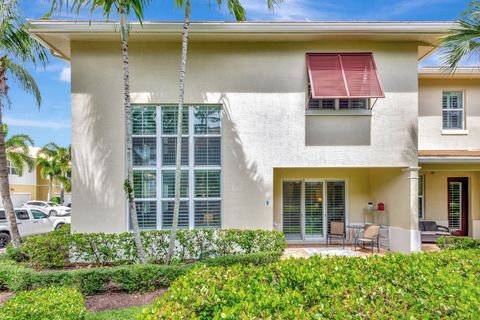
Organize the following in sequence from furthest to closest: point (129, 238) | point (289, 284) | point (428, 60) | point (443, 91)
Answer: point (443, 91)
point (428, 60)
point (129, 238)
point (289, 284)

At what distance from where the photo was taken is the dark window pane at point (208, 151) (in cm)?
1110

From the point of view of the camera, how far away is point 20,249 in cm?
996

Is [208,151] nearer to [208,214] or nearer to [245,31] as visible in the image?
[208,214]

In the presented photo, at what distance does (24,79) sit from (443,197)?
1941cm

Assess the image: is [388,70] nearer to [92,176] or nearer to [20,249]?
[92,176]

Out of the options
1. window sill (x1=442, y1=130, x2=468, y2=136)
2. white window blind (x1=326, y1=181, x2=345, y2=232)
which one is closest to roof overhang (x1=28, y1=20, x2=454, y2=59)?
window sill (x1=442, y1=130, x2=468, y2=136)

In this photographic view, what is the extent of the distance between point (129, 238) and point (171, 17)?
7.43 m

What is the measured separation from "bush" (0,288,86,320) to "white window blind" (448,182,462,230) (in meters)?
15.8

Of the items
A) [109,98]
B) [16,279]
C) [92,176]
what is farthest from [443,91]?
[16,279]

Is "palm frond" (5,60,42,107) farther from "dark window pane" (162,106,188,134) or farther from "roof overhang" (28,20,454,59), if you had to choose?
"dark window pane" (162,106,188,134)

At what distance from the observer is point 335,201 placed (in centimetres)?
1360

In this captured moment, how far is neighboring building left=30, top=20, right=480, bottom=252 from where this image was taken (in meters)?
10.8

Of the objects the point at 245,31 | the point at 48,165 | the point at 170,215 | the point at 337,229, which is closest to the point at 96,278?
the point at 170,215

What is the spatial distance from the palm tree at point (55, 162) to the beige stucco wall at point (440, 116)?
3987cm
